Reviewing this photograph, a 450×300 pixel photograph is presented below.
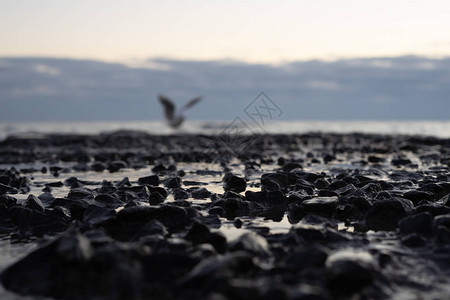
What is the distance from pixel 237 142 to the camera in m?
15.7

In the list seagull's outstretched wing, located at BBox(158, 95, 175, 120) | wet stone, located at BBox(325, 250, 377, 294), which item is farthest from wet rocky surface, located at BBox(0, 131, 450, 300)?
seagull's outstretched wing, located at BBox(158, 95, 175, 120)

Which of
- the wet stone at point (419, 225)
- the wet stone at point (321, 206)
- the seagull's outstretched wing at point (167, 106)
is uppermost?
the seagull's outstretched wing at point (167, 106)

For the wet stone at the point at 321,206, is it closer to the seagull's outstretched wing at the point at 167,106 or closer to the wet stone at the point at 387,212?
the wet stone at the point at 387,212

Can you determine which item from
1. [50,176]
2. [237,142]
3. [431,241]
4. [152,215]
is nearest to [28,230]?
[152,215]

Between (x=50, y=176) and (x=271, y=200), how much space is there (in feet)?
17.1

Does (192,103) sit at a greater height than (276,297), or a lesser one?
greater

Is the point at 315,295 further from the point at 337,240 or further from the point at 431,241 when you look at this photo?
the point at 431,241

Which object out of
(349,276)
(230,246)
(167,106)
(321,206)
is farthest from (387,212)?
(167,106)

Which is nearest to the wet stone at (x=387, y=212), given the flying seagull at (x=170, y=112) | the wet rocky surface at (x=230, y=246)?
the wet rocky surface at (x=230, y=246)

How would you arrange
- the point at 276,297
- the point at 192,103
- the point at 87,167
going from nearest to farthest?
the point at 276,297 < the point at 87,167 < the point at 192,103

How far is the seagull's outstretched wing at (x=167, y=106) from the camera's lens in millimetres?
13587

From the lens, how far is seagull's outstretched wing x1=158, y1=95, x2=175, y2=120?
13587 mm

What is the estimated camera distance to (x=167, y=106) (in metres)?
13.8

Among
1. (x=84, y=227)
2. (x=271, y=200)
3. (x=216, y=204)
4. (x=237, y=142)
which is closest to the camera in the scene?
(x=84, y=227)
